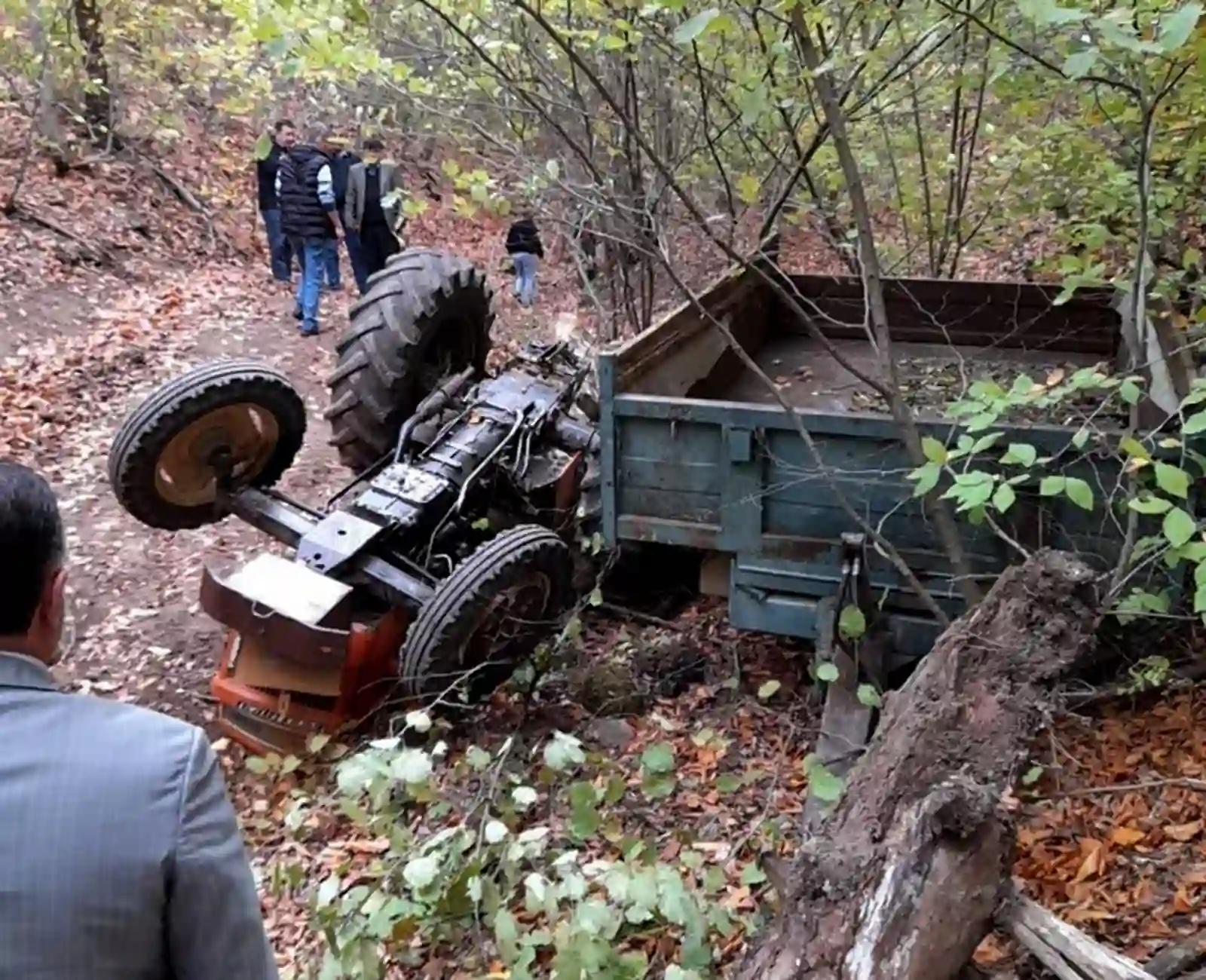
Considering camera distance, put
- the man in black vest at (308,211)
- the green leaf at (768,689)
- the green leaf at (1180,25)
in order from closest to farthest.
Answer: the green leaf at (1180,25)
the green leaf at (768,689)
the man in black vest at (308,211)

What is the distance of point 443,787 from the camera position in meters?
4.04

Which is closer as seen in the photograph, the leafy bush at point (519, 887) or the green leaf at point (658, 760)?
the leafy bush at point (519, 887)

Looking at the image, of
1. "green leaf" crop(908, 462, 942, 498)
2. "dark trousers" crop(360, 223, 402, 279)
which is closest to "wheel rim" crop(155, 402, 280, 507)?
"green leaf" crop(908, 462, 942, 498)

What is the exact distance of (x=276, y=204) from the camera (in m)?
12.0

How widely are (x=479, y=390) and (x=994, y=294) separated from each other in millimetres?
2974

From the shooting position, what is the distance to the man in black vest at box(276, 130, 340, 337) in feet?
34.4

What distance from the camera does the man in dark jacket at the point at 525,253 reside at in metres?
11.2

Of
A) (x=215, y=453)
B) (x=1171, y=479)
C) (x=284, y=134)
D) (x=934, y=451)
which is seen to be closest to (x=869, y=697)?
(x=934, y=451)

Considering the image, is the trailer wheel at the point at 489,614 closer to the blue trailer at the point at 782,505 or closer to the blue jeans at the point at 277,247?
the blue trailer at the point at 782,505

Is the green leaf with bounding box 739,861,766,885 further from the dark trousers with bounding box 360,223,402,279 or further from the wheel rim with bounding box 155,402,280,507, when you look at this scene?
the dark trousers with bounding box 360,223,402,279

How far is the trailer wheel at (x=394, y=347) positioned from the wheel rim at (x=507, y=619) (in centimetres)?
162

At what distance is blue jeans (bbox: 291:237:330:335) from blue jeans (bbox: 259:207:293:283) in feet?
5.10

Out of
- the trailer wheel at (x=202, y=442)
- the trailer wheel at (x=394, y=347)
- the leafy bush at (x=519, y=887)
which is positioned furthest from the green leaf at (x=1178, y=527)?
the trailer wheel at (x=394, y=347)

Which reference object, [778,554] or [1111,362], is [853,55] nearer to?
A: [778,554]
